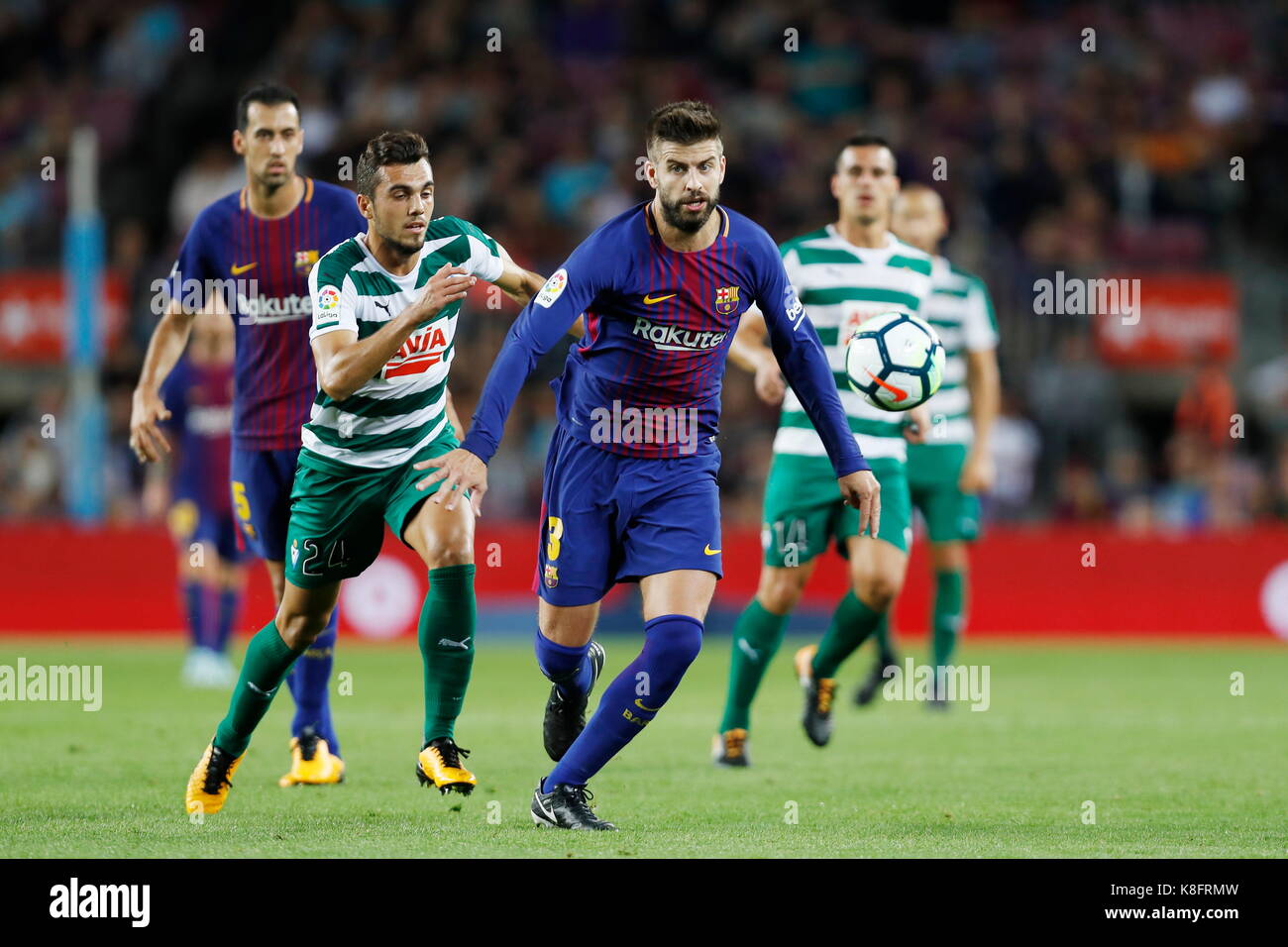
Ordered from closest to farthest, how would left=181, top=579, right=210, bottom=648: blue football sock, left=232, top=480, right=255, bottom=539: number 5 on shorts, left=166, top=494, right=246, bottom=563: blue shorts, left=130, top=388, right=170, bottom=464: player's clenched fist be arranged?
1. left=130, top=388, right=170, bottom=464: player's clenched fist
2. left=232, top=480, right=255, bottom=539: number 5 on shorts
3. left=166, top=494, right=246, bottom=563: blue shorts
4. left=181, top=579, right=210, bottom=648: blue football sock

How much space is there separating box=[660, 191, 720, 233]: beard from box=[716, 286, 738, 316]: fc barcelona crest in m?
0.25

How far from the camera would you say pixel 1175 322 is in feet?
61.9

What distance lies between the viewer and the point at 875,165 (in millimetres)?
9094

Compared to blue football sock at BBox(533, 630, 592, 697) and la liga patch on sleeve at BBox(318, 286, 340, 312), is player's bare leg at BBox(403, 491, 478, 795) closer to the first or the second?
blue football sock at BBox(533, 630, 592, 697)

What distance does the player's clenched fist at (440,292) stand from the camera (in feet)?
20.2

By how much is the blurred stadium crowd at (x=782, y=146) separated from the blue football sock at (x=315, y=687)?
9.06 m

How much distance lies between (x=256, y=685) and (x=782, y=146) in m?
14.3

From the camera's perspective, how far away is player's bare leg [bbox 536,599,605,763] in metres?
6.96
